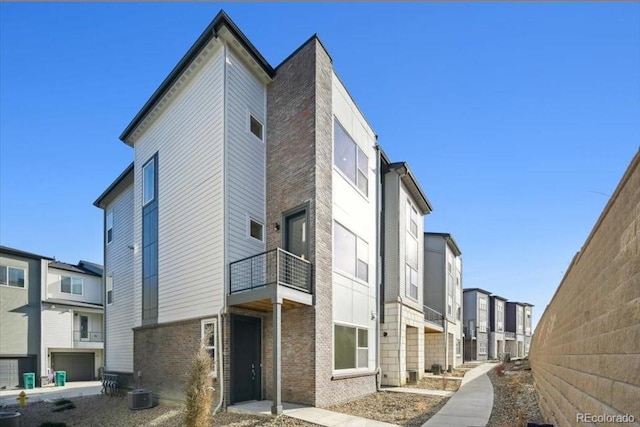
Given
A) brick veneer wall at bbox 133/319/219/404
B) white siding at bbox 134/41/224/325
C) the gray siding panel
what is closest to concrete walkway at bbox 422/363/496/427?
brick veneer wall at bbox 133/319/219/404

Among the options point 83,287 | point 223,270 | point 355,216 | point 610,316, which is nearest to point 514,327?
point 83,287

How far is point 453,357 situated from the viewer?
96.3ft

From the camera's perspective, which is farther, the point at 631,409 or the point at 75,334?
the point at 75,334

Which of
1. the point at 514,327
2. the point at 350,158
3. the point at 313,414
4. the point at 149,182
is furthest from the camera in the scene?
the point at 514,327

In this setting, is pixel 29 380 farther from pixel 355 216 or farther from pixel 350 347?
pixel 355 216

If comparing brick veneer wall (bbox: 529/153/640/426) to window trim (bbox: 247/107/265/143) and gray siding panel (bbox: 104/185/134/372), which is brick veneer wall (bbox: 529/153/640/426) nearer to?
window trim (bbox: 247/107/265/143)

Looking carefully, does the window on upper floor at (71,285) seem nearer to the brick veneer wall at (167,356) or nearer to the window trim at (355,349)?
the brick veneer wall at (167,356)

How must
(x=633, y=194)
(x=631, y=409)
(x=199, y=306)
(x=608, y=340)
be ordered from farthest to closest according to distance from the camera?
(x=199, y=306), (x=608, y=340), (x=633, y=194), (x=631, y=409)

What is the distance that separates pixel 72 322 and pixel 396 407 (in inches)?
1003

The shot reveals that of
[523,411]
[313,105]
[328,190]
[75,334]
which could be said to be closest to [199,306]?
[328,190]

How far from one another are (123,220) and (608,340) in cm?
2071

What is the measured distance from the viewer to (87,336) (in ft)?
98.7

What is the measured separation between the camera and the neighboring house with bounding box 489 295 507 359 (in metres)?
53.0

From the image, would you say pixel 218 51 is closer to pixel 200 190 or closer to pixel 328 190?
pixel 200 190
